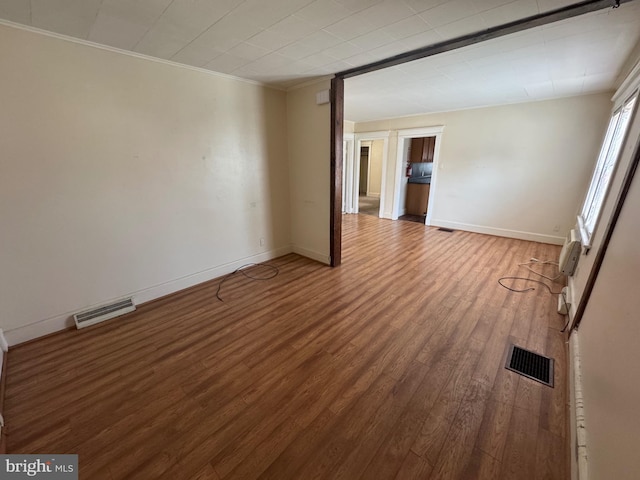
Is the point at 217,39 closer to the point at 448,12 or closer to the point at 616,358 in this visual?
the point at 448,12

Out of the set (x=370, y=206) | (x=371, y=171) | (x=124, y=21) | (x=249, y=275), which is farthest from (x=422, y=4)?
(x=371, y=171)

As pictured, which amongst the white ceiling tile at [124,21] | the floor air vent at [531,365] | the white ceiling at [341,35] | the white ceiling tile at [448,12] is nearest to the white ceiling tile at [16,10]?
the white ceiling at [341,35]

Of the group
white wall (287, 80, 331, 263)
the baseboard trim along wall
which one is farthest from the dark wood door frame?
the baseboard trim along wall

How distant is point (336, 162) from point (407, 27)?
160cm

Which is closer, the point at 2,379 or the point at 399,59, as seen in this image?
the point at 2,379

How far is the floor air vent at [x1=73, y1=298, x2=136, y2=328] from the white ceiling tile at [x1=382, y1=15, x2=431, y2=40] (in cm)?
346

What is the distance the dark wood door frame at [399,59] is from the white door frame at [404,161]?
10.5 feet

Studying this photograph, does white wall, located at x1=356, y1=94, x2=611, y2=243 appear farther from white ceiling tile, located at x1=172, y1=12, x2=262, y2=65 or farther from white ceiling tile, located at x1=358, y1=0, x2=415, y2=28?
white ceiling tile, located at x1=172, y1=12, x2=262, y2=65

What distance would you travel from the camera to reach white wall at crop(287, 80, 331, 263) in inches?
133

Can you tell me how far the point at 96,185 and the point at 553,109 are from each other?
6.39 m

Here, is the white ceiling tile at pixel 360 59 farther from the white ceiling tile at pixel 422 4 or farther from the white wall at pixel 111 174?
the white wall at pixel 111 174

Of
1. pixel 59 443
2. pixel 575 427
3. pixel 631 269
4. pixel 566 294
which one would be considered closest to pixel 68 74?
pixel 59 443

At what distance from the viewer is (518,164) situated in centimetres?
464

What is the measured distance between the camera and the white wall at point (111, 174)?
199cm
